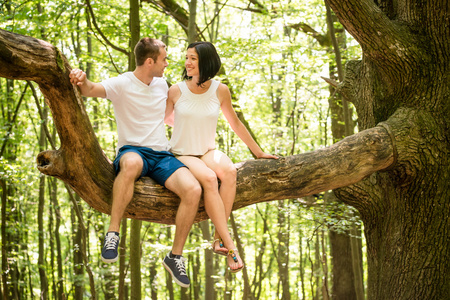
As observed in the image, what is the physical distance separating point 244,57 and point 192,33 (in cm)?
119

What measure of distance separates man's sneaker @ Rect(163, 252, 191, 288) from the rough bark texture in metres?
1.83

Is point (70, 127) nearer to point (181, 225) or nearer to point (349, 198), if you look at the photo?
point (181, 225)

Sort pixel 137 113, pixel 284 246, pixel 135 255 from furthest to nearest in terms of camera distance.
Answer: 1. pixel 284 246
2. pixel 135 255
3. pixel 137 113

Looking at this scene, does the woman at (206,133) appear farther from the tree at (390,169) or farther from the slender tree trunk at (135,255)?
the slender tree trunk at (135,255)

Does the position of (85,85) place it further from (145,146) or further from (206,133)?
(206,133)

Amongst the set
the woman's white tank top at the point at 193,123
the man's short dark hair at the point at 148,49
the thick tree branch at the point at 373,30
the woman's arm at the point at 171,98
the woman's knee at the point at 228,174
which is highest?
the thick tree branch at the point at 373,30

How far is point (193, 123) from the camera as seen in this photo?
3773 millimetres

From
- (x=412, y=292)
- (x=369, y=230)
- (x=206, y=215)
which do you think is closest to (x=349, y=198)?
(x=369, y=230)

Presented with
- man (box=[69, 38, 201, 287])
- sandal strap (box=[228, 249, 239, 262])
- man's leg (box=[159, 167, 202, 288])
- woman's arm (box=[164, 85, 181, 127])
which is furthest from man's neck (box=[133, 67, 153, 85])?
sandal strap (box=[228, 249, 239, 262])

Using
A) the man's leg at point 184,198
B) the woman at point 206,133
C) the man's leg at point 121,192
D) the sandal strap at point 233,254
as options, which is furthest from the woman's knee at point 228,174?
the man's leg at point 121,192

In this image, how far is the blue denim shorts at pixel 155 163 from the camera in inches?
138

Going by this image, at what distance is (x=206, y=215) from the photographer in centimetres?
367

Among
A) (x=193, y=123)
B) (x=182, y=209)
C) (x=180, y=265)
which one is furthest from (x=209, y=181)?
(x=180, y=265)

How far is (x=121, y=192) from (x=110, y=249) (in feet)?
1.36
